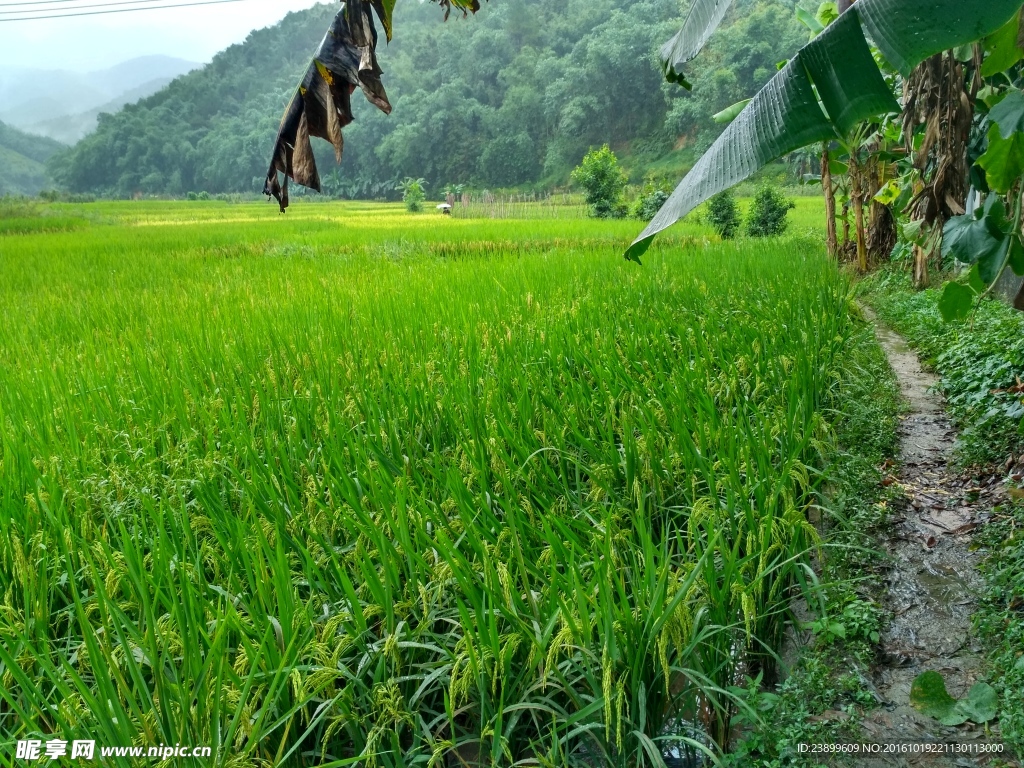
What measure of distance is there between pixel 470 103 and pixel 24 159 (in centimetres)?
887

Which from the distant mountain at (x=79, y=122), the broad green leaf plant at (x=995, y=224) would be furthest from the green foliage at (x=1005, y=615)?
the distant mountain at (x=79, y=122)

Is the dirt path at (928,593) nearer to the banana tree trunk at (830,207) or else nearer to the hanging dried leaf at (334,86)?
the hanging dried leaf at (334,86)

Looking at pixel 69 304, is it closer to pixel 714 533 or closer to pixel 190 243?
pixel 190 243

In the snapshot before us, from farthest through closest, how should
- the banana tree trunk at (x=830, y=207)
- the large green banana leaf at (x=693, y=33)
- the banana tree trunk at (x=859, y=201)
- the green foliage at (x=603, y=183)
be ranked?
the green foliage at (x=603, y=183) < the banana tree trunk at (x=830, y=207) < the banana tree trunk at (x=859, y=201) < the large green banana leaf at (x=693, y=33)

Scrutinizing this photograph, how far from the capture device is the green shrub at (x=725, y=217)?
8.62m

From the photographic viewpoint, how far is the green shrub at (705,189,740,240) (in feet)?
28.3

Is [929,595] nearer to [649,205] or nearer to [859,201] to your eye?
[859,201]

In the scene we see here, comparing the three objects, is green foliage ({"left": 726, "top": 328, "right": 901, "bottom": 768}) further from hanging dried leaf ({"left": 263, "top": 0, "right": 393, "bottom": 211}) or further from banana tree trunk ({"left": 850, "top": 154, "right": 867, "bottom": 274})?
banana tree trunk ({"left": 850, "top": 154, "right": 867, "bottom": 274})

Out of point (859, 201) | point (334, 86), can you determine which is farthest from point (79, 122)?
point (334, 86)

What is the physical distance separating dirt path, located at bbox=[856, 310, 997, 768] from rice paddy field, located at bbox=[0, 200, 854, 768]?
19 centimetres

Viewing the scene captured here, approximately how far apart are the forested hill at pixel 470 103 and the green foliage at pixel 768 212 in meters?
4.93

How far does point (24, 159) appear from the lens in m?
13.4

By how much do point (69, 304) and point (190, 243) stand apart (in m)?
3.55

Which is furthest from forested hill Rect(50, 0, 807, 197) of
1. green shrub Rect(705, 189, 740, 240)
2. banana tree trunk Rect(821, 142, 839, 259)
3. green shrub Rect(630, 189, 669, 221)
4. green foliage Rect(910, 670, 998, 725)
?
green foliage Rect(910, 670, 998, 725)
